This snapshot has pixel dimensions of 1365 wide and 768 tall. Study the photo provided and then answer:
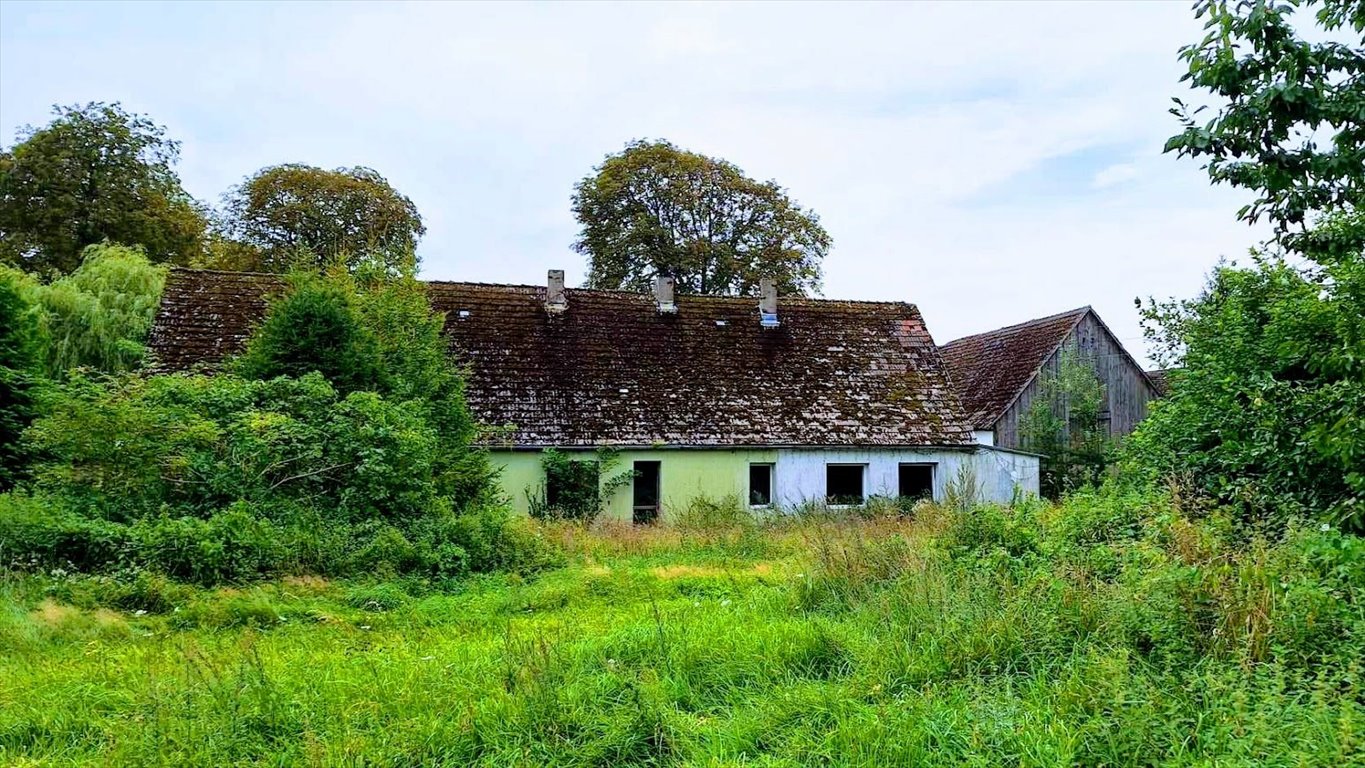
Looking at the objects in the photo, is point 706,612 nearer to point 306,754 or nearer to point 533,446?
point 306,754

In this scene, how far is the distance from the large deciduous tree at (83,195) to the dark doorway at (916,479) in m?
25.7

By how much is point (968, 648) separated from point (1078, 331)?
71.2ft

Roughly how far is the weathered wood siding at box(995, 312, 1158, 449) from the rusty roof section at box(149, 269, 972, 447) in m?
3.46

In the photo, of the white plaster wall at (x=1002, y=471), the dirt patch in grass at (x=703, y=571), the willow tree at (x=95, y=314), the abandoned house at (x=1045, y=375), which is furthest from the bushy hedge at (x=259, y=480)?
the abandoned house at (x=1045, y=375)

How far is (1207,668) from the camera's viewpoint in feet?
14.4

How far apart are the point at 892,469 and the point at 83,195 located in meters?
28.3

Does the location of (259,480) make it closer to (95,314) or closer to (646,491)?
(646,491)

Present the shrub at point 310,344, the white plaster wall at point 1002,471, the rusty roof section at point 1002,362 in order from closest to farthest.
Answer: the shrub at point 310,344
the white plaster wall at point 1002,471
the rusty roof section at point 1002,362

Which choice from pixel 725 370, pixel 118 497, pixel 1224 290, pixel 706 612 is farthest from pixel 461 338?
pixel 1224 290

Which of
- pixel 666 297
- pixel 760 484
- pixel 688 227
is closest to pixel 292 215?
pixel 688 227

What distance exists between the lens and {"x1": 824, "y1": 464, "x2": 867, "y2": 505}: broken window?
64.2 ft

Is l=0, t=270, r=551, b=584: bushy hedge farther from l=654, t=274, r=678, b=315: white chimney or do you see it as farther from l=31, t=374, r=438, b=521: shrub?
l=654, t=274, r=678, b=315: white chimney

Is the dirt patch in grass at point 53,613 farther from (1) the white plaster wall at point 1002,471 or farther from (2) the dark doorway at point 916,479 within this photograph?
(1) the white plaster wall at point 1002,471

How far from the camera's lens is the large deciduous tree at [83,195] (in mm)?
27391
